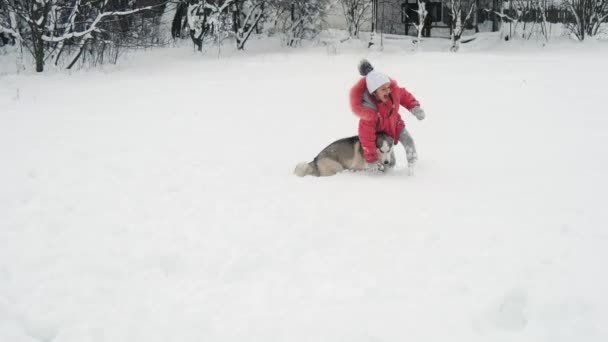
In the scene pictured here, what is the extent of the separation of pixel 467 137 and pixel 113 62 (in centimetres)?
1442

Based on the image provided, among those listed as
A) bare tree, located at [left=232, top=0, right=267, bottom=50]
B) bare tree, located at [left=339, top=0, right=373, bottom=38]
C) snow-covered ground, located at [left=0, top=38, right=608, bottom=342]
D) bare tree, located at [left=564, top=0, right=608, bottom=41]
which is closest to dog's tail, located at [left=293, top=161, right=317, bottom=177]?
snow-covered ground, located at [left=0, top=38, right=608, bottom=342]

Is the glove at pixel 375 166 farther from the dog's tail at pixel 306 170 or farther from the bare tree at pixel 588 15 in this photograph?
the bare tree at pixel 588 15

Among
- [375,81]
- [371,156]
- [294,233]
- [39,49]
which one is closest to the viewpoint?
[294,233]

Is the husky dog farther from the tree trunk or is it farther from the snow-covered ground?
the tree trunk

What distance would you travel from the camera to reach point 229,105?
10484mm

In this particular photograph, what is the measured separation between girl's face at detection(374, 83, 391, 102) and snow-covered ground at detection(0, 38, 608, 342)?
2.83ft

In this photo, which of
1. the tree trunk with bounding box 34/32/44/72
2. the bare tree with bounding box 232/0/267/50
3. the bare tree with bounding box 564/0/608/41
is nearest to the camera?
the tree trunk with bounding box 34/32/44/72

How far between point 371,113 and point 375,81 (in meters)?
0.34

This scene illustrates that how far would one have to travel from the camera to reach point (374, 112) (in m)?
5.17

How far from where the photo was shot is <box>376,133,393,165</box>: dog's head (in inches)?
203

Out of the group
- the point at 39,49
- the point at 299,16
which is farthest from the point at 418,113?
the point at 299,16

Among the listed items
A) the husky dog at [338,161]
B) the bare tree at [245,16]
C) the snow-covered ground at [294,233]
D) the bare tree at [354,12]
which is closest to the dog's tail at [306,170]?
the husky dog at [338,161]

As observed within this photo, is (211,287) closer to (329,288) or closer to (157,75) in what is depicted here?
(329,288)

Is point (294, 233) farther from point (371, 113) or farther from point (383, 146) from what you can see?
point (371, 113)
